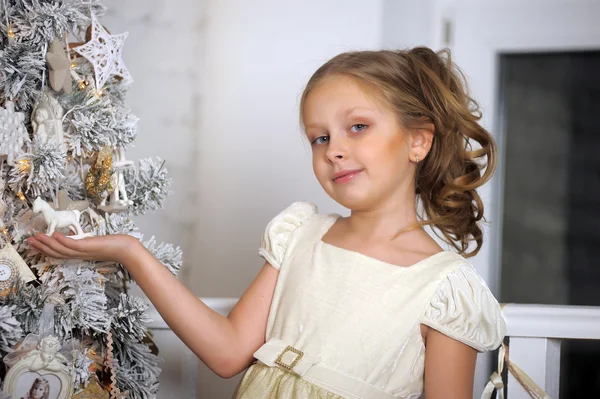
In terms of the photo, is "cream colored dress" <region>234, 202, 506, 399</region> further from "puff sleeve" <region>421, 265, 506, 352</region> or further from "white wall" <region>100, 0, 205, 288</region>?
"white wall" <region>100, 0, 205, 288</region>

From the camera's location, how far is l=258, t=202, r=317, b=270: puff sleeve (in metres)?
1.22

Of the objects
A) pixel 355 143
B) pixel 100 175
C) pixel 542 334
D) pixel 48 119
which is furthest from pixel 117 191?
pixel 542 334

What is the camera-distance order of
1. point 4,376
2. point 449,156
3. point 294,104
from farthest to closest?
point 294,104
point 449,156
point 4,376

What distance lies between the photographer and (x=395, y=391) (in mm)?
1073

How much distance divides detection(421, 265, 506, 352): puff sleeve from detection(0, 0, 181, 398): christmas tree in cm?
44

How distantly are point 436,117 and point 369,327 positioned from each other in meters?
0.36

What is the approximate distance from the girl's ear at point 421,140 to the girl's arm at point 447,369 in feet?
0.95

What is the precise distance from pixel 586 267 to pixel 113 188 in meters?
1.77

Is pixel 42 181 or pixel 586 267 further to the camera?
pixel 586 267

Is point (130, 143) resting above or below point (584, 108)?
below

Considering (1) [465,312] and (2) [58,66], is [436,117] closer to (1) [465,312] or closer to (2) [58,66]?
(1) [465,312]

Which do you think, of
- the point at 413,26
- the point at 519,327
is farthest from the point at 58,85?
the point at 413,26

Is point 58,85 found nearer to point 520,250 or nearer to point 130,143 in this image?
point 130,143

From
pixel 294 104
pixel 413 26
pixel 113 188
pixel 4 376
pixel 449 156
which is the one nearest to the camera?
pixel 4 376
